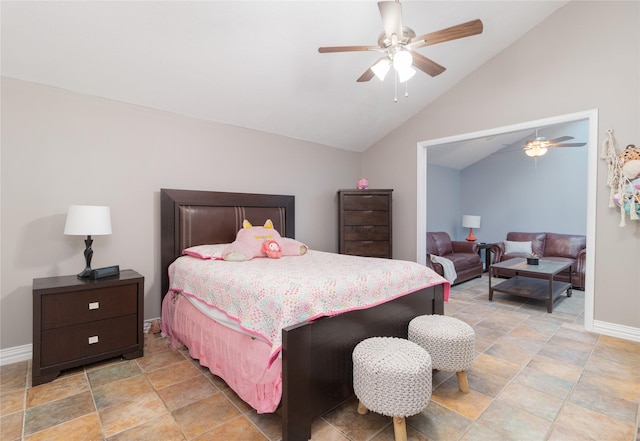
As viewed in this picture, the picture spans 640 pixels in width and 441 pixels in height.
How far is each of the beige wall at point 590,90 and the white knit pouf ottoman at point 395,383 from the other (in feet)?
8.88

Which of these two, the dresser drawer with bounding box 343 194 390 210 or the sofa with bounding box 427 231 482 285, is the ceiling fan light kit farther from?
the sofa with bounding box 427 231 482 285

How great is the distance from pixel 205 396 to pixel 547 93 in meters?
4.36

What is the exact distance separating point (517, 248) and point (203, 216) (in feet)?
18.3

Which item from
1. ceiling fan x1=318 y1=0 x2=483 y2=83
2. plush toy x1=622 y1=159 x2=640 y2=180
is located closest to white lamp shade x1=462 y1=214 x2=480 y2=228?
plush toy x1=622 y1=159 x2=640 y2=180

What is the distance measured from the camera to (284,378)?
1.49 m

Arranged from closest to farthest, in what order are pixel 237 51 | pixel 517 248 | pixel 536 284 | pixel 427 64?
pixel 427 64 < pixel 237 51 < pixel 536 284 < pixel 517 248

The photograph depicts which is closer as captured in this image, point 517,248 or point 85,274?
point 85,274

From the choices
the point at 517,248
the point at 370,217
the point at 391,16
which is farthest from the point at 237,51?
the point at 517,248

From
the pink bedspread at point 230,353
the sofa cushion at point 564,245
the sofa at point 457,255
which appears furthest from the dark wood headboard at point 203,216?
the sofa cushion at point 564,245

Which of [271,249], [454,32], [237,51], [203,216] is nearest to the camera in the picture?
[454,32]

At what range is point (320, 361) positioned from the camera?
5.48 feet

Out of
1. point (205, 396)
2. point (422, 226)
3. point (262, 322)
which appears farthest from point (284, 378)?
point (422, 226)

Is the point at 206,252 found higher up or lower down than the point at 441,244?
higher up

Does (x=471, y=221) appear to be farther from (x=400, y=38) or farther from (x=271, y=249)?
(x=400, y=38)
